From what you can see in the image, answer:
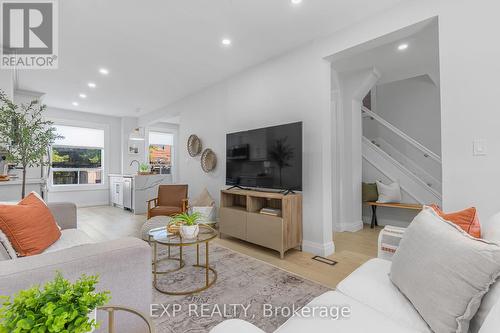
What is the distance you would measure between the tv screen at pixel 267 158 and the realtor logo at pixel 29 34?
2501 mm

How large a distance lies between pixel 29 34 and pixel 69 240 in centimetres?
256

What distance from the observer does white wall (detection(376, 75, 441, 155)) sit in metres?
4.80

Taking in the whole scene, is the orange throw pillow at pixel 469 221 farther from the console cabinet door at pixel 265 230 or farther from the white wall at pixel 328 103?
the console cabinet door at pixel 265 230

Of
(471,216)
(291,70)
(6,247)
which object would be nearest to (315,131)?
(291,70)

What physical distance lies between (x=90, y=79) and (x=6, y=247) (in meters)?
3.75

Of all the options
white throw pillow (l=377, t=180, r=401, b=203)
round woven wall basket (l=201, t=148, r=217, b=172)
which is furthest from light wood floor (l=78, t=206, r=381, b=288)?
round woven wall basket (l=201, t=148, r=217, b=172)

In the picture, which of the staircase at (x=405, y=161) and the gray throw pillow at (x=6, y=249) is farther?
the staircase at (x=405, y=161)

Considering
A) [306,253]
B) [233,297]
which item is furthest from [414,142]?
[233,297]

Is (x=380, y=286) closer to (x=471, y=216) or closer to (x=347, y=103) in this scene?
(x=471, y=216)

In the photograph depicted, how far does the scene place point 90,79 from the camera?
421cm

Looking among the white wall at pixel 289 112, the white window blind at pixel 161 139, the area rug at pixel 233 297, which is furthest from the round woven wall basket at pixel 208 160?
the white window blind at pixel 161 139

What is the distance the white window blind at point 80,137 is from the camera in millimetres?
6184

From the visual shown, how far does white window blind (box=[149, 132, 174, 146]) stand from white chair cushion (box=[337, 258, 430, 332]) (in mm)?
7518

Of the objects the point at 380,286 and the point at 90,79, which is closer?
the point at 380,286
